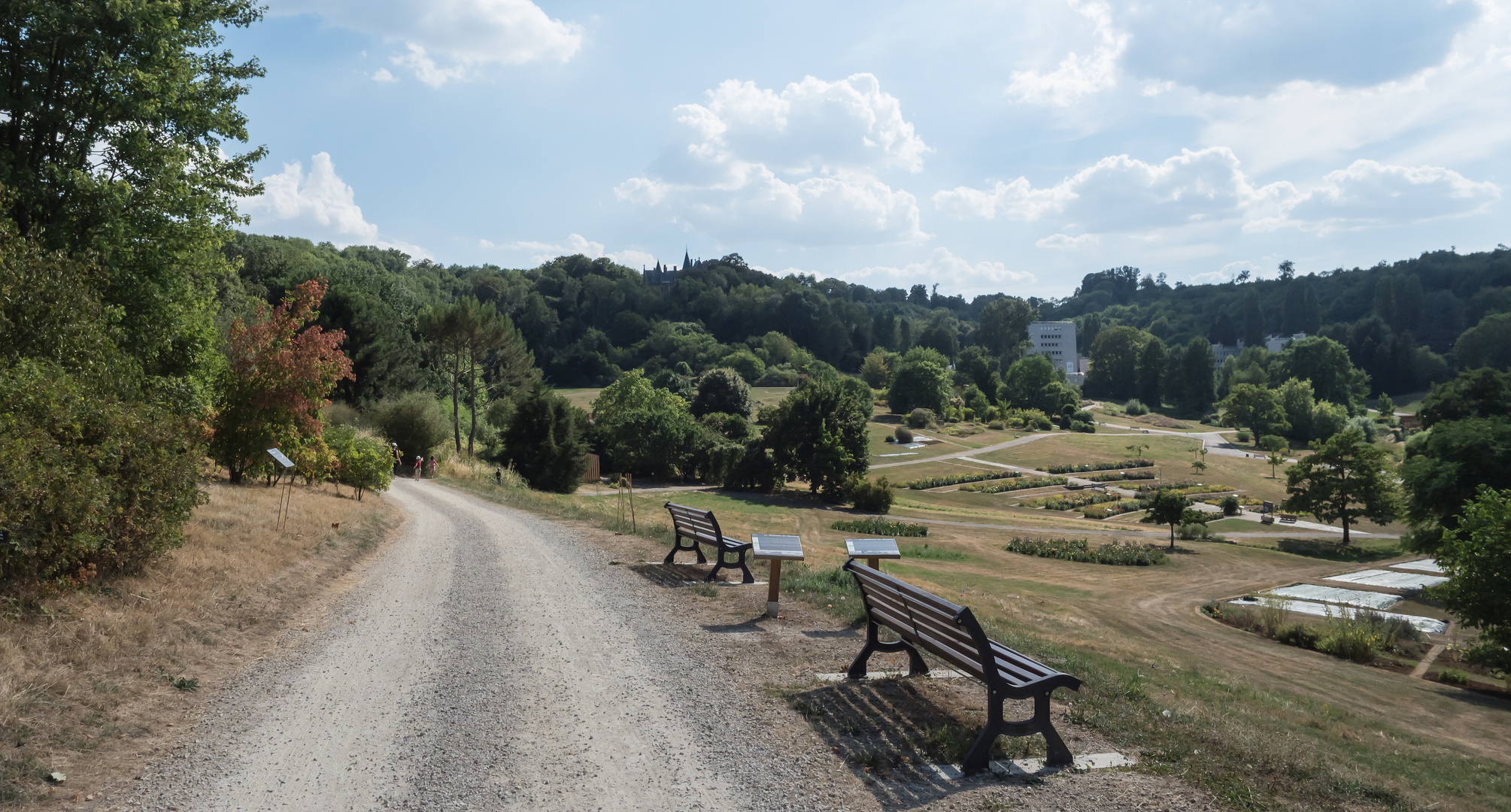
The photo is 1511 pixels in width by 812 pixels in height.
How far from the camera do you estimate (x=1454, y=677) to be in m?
16.5

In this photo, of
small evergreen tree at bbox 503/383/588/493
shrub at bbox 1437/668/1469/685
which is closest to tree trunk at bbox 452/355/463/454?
small evergreen tree at bbox 503/383/588/493

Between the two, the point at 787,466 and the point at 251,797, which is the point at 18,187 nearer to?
the point at 251,797

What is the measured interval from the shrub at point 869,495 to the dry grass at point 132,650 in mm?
37619

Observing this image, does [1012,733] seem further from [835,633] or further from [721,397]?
[721,397]

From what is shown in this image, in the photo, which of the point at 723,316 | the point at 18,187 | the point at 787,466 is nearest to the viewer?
the point at 18,187

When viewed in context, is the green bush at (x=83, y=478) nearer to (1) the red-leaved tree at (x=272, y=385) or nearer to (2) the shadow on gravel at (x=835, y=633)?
(2) the shadow on gravel at (x=835, y=633)

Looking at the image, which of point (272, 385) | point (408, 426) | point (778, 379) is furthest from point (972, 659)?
point (778, 379)

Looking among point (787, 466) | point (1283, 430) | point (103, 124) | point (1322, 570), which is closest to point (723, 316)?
point (1283, 430)

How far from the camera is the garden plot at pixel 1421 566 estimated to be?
34.8m

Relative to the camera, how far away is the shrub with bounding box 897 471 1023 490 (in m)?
63.4

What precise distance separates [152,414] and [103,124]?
692cm

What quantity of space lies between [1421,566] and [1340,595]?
12.0 m

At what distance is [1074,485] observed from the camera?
64.4 meters

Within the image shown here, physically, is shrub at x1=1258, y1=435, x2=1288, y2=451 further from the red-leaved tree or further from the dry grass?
the dry grass
